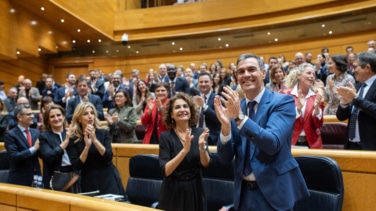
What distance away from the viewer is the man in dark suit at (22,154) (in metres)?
2.89

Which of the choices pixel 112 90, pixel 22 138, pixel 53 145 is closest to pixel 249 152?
pixel 53 145

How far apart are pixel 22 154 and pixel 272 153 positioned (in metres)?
2.18

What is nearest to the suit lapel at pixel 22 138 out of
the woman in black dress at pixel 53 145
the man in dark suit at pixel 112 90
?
the woman in black dress at pixel 53 145

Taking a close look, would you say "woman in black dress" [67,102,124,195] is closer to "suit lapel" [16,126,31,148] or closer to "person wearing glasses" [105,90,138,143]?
"suit lapel" [16,126,31,148]

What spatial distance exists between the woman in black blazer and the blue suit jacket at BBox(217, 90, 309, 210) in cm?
151

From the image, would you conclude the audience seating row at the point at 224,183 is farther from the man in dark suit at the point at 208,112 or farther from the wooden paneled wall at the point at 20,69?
the wooden paneled wall at the point at 20,69

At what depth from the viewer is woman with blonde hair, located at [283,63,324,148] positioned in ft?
8.63

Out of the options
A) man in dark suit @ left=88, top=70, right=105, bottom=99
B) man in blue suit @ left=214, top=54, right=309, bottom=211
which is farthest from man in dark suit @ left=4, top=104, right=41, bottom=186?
man in dark suit @ left=88, top=70, right=105, bottom=99

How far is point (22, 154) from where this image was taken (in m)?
2.88

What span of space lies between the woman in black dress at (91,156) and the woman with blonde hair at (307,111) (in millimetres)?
1339

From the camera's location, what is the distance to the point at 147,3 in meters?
12.5

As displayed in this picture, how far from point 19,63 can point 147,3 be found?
4.43 metres

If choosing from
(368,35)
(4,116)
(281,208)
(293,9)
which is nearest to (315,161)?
Result: (281,208)

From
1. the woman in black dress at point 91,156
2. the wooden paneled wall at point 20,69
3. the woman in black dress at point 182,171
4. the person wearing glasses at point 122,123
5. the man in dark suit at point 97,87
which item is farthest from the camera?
the wooden paneled wall at point 20,69
